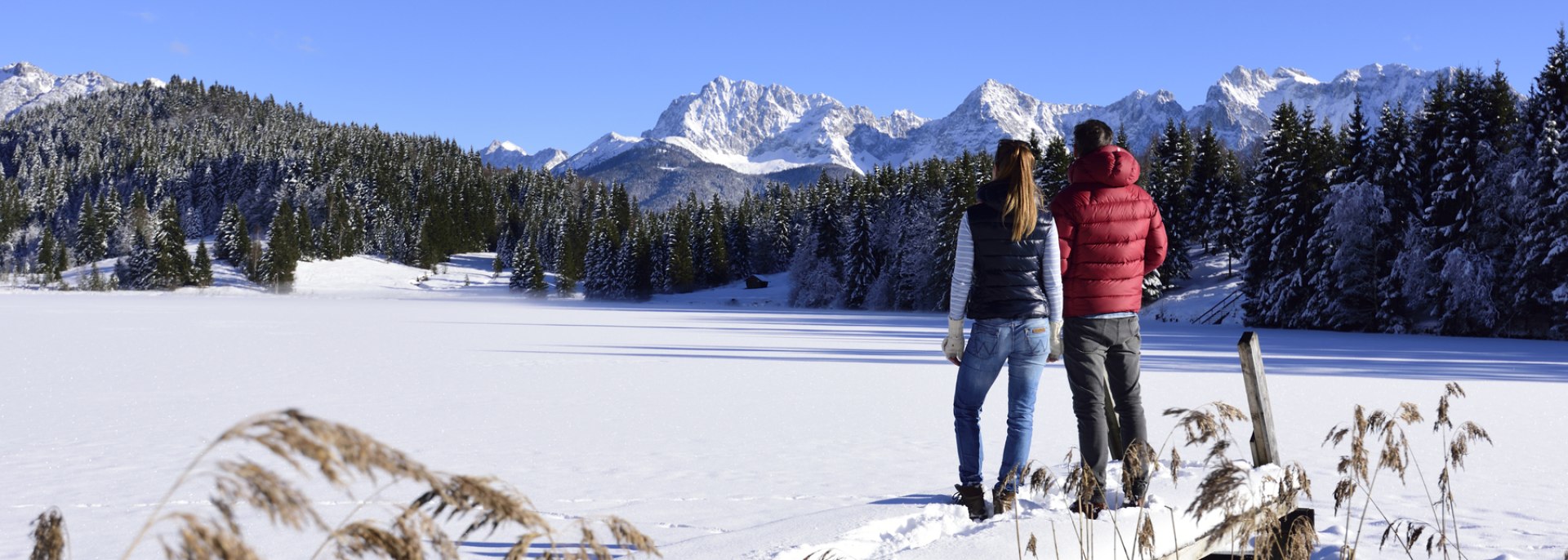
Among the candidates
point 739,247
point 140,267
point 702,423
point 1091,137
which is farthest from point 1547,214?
point 140,267

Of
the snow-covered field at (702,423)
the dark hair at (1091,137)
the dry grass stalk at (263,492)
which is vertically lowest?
the snow-covered field at (702,423)

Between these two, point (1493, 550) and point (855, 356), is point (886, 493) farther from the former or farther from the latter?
point (855, 356)

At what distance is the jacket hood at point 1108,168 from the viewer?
13.6 feet

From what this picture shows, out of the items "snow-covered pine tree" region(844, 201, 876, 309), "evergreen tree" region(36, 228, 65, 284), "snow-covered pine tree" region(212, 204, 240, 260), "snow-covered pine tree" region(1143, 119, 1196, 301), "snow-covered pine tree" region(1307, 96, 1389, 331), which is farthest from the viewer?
"snow-covered pine tree" region(212, 204, 240, 260)

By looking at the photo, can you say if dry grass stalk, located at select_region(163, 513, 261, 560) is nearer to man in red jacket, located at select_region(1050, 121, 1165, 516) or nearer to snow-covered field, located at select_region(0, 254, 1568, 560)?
snow-covered field, located at select_region(0, 254, 1568, 560)

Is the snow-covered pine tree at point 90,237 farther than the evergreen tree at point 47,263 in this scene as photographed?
Yes

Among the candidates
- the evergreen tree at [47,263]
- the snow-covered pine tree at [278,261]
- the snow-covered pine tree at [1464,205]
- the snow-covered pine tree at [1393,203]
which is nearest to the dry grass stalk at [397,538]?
the snow-covered pine tree at [1464,205]

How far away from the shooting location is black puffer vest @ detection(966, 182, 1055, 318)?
4.00 meters

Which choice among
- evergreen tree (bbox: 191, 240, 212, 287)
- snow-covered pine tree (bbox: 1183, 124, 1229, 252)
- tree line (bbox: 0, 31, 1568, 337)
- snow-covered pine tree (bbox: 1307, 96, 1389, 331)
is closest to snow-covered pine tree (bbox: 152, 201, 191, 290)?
tree line (bbox: 0, 31, 1568, 337)

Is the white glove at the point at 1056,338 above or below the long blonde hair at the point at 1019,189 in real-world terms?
below

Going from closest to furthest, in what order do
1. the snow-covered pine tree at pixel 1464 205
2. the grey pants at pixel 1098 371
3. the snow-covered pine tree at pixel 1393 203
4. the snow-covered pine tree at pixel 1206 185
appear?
the grey pants at pixel 1098 371
the snow-covered pine tree at pixel 1464 205
the snow-covered pine tree at pixel 1393 203
the snow-covered pine tree at pixel 1206 185

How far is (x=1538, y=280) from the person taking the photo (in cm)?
2644

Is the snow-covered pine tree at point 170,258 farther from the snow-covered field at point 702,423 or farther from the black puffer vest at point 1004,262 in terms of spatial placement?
the black puffer vest at point 1004,262

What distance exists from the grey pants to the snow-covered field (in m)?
0.33
